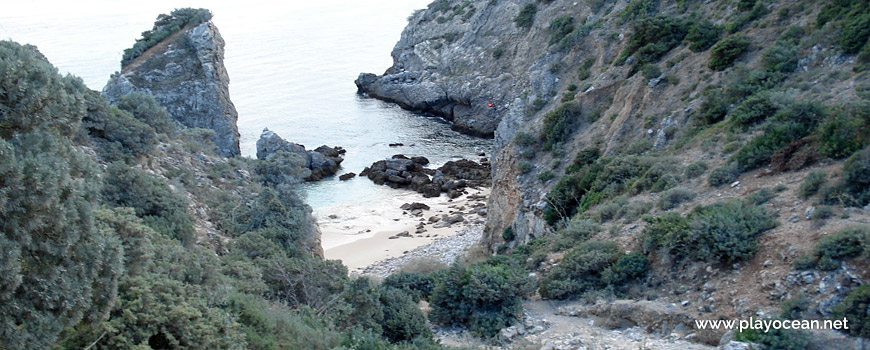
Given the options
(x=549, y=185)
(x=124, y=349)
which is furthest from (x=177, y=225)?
(x=549, y=185)

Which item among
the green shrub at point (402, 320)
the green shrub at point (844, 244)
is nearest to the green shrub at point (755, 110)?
the green shrub at point (844, 244)

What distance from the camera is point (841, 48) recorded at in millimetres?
20344

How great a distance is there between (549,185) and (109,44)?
57.0 metres

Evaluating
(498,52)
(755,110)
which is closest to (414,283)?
(755,110)

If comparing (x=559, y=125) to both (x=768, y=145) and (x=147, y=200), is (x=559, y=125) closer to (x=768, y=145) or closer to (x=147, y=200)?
(x=768, y=145)

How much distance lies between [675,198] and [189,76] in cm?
3164

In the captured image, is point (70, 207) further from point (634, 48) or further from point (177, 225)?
point (634, 48)

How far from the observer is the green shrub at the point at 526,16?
5478cm

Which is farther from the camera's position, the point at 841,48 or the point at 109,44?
the point at 109,44

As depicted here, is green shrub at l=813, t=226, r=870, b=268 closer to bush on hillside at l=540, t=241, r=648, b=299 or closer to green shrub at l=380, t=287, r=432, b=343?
bush on hillside at l=540, t=241, r=648, b=299

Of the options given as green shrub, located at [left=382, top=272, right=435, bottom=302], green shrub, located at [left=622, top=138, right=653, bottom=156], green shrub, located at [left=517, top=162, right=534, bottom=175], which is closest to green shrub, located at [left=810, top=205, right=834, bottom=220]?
green shrub, located at [left=382, top=272, right=435, bottom=302]

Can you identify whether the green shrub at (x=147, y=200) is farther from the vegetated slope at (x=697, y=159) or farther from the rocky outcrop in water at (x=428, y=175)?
the rocky outcrop in water at (x=428, y=175)

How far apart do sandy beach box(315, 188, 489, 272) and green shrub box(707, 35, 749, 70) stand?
14.8m

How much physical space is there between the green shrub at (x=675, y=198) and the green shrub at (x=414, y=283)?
6.26 m
